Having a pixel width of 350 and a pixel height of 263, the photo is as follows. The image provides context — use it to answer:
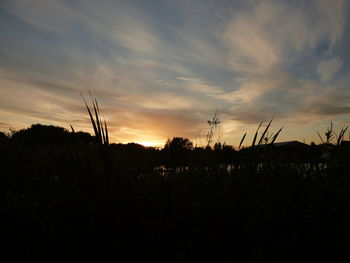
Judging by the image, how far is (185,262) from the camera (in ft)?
6.98

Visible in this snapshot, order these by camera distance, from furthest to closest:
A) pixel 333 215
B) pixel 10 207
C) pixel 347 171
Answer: pixel 347 171 → pixel 10 207 → pixel 333 215

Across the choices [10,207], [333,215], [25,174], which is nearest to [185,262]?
[333,215]

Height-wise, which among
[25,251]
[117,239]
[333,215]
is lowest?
[25,251]

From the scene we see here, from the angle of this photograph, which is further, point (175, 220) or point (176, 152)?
point (176, 152)

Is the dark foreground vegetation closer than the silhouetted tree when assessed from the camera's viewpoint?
Yes

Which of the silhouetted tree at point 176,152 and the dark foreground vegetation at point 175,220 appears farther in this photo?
the silhouetted tree at point 176,152

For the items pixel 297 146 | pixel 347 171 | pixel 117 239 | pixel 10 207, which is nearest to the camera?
pixel 117 239

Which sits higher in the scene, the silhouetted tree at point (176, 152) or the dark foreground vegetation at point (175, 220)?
the silhouetted tree at point (176, 152)

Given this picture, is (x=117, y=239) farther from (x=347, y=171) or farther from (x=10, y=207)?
(x=347, y=171)

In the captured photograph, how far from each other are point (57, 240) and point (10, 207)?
1.08 m

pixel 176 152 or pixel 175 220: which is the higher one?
pixel 176 152

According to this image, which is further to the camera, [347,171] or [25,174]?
[25,174]

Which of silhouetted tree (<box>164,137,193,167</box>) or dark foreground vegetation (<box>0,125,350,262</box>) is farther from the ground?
silhouetted tree (<box>164,137,193,167</box>)

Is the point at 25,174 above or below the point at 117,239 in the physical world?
above
